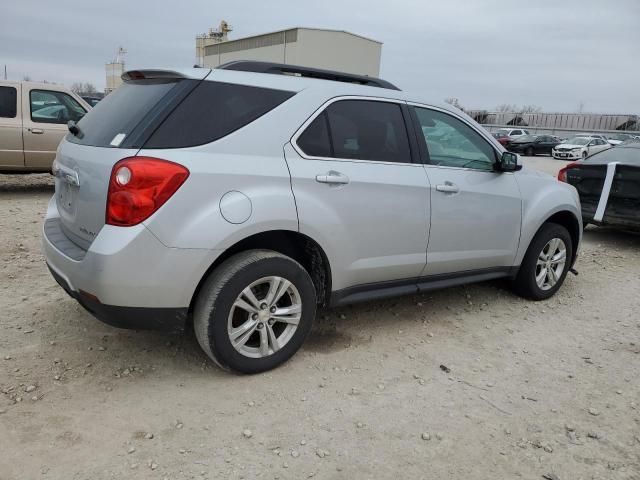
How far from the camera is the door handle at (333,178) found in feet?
10.4

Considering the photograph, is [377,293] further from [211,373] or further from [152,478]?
[152,478]

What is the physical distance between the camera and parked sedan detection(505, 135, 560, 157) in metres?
32.3

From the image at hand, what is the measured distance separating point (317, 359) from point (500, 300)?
2156mm

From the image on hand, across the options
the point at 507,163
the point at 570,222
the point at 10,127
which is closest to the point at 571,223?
the point at 570,222

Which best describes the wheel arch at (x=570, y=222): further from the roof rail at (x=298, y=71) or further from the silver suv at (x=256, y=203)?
the roof rail at (x=298, y=71)

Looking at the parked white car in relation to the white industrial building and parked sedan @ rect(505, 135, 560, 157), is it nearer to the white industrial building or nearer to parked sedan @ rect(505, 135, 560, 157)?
parked sedan @ rect(505, 135, 560, 157)

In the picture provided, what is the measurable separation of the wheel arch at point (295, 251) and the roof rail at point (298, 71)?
104 centimetres

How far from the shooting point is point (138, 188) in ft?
8.69

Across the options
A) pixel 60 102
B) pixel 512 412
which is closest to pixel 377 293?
pixel 512 412

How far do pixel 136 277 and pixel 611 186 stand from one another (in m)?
6.65

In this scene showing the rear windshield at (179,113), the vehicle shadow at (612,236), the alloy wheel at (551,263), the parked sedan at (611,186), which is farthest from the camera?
the vehicle shadow at (612,236)

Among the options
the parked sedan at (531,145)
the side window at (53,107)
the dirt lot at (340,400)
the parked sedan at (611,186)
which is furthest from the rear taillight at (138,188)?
the parked sedan at (531,145)

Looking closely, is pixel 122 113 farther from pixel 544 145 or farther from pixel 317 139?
pixel 544 145

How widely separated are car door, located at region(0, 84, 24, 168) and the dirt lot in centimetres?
474
